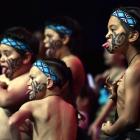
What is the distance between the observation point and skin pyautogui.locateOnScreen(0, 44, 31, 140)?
16.2 ft

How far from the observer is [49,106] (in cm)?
457

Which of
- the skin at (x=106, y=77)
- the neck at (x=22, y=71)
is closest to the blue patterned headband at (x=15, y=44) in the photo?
the neck at (x=22, y=71)

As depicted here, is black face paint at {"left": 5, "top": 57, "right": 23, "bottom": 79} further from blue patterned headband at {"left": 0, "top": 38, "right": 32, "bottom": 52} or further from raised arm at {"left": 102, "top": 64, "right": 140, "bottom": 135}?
raised arm at {"left": 102, "top": 64, "right": 140, "bottom": 135}

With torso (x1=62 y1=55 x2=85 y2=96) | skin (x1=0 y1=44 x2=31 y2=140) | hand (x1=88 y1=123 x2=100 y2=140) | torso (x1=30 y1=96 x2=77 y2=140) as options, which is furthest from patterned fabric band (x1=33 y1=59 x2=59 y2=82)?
hand (x1=88 y1=123 x2=100 y2=140)

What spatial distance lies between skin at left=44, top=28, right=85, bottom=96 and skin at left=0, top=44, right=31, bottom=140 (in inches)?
16.1

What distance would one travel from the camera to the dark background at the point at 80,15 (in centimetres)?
745

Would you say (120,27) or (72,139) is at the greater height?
(120,27)

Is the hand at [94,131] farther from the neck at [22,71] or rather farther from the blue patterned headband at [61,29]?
the neck at [22,71]

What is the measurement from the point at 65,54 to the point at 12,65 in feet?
2.11

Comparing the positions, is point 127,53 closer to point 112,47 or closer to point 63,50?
point 112,47

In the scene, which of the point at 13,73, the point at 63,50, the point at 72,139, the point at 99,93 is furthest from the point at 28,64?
the point at 99,93

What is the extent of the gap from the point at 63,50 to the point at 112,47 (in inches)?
48.1

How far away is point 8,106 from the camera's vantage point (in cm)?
493

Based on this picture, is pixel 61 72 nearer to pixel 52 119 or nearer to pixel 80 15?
pixel 52 119
